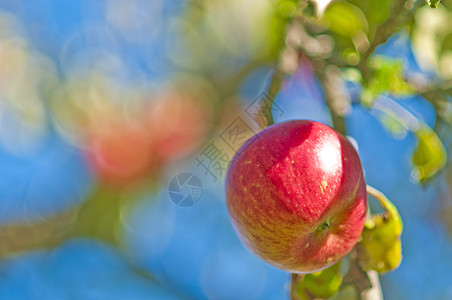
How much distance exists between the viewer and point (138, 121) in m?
2.33

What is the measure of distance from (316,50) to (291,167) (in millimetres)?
552

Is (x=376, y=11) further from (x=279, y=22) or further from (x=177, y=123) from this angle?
(x=177, y=123)

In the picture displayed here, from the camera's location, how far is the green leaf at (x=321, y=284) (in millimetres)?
1002

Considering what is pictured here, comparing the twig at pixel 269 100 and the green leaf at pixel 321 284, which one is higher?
the twig at pixel 269 100

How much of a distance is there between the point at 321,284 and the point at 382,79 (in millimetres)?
557

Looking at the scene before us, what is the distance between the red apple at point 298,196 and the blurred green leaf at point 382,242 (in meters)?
0.05

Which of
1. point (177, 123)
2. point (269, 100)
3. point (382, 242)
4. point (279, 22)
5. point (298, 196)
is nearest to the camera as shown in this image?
point (298, 196)

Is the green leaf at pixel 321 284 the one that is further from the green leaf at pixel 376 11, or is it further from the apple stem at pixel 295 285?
the green leaf at pixel 376 11

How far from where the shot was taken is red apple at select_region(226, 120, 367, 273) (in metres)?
0.91

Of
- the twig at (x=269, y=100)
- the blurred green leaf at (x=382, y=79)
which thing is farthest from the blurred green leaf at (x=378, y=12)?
the twig at (x=269, y=100)

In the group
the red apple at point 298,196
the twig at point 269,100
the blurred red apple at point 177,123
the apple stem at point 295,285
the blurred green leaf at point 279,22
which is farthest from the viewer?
the blurred red apple at point 177,123

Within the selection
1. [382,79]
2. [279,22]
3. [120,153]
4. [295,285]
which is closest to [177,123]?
[120,153]

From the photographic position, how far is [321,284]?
3.31ft

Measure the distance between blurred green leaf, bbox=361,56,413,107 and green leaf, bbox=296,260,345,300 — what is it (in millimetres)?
452
